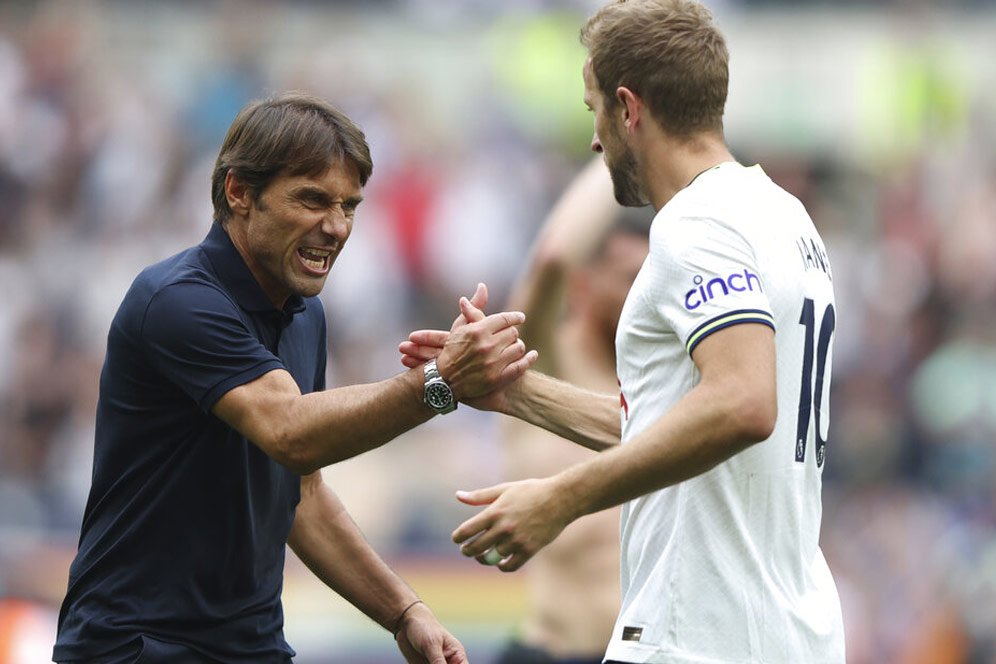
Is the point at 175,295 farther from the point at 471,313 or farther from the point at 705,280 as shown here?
the point at 705,280

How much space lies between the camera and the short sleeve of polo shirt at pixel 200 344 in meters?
4.71

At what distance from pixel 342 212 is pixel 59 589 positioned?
6.24m

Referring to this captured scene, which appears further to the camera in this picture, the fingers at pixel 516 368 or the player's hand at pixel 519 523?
the fingers at pixel 516 368

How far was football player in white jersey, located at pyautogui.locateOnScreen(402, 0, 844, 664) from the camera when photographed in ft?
13.3

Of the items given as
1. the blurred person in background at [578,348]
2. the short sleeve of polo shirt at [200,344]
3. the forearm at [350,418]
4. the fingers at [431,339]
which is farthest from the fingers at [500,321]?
the blurred person in background at [578,348]

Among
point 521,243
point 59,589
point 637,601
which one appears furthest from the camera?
point 521,243

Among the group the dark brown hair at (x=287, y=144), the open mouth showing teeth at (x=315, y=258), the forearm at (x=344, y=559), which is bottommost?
the forearm at (x=344, y=559)

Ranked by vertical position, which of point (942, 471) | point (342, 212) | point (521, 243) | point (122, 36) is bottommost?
point (342, 212)

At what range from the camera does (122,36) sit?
53.6 ft

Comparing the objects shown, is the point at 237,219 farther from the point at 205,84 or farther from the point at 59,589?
the point at 205,84

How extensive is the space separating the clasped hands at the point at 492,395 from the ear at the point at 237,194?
667mm

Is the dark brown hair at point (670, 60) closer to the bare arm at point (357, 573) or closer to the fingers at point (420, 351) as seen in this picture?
the fingers at point (420, 351)

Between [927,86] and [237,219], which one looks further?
[927,86]

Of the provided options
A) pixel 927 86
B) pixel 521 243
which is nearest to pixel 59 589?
pixel 521 243
